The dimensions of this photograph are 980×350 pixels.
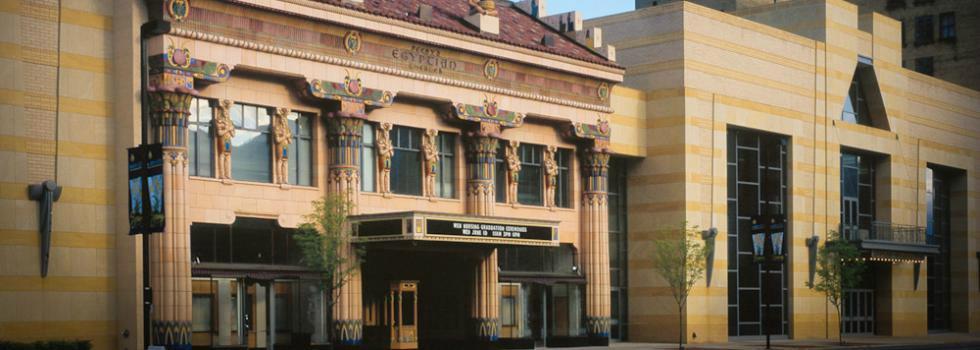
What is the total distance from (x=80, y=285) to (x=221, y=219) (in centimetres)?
499

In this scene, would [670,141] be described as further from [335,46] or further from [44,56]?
[44,56]

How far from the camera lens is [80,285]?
38.7m

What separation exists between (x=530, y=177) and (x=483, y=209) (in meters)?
4.38

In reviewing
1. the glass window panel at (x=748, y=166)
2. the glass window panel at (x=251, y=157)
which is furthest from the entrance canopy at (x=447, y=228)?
the glass window panel at (x=748, y=166)

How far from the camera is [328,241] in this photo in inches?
1668

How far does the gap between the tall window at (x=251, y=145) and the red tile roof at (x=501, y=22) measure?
13.9 ft

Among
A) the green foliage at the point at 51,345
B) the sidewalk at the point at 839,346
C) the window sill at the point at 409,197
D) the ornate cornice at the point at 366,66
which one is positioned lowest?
the sidewalk at the point at 839,346

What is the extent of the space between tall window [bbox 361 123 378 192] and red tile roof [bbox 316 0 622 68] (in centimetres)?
404

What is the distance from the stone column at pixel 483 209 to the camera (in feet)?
165

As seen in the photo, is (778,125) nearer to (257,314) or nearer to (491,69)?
(491,69)

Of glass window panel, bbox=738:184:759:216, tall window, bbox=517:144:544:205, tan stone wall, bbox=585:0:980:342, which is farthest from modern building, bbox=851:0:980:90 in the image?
tall window, bbox=517:144:544:205

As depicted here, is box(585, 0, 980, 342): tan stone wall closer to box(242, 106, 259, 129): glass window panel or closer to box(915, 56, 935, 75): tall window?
box(915, 56, 935, 75): tall window

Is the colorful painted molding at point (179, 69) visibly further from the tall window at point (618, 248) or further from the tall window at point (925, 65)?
the tall window at point (925, 65)

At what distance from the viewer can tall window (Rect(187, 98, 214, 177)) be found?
4138 centimetres
